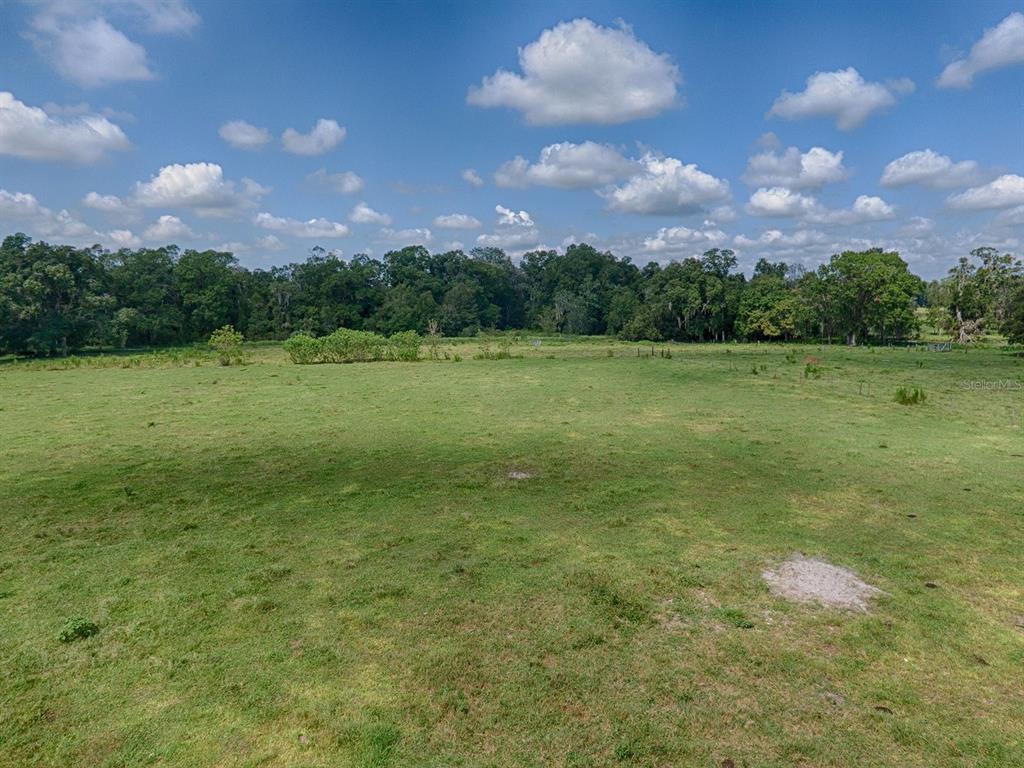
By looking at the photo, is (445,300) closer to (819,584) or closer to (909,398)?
(909,398)

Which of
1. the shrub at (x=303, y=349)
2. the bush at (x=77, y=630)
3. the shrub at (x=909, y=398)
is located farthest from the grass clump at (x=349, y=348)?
the bush at (x=77, y=630)

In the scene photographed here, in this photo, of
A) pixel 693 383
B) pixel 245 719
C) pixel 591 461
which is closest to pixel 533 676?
A: pixel 245 719

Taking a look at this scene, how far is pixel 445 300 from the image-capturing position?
219ft

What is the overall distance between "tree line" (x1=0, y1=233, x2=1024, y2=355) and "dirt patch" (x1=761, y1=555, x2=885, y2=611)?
34.1 m

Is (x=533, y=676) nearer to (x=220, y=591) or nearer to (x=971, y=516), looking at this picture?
Result: (x=220, y=591)

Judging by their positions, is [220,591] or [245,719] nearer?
[245,719]

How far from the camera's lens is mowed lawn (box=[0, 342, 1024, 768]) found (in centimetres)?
315

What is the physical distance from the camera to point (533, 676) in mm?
3617

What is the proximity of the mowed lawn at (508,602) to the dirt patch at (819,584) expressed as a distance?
0.14 metres

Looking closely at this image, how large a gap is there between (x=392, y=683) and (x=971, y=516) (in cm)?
660

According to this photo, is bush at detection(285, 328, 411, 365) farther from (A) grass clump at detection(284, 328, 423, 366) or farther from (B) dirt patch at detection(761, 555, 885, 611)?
(B) dirt patch at detection(761, 555, 885, 611)
